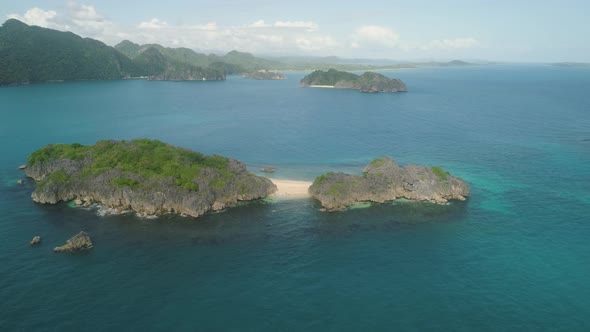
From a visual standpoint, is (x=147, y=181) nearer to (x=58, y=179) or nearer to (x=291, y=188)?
(x=58, y=179)

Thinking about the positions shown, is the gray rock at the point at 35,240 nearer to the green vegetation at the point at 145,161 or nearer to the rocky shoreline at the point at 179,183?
the rocky shoreline at the point at 179,183

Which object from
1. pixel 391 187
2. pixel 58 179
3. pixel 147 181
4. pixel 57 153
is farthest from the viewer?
pixel 57 153

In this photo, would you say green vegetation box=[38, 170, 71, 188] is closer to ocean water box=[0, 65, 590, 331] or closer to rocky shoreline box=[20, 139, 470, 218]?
rocky shoreline box=[20, 139, 470, 218]

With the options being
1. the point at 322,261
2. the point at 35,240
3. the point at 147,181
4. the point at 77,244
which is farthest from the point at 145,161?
the point at 322,261

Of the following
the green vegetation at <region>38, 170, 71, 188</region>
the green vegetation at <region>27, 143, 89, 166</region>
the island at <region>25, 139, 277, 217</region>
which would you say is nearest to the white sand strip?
the island at <region>25, 139, 277, 217</region>

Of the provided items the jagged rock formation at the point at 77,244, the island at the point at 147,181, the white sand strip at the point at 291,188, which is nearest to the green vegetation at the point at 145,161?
the island at the point at 147,181

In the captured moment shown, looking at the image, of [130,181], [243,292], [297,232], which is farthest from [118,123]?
[243,292]
